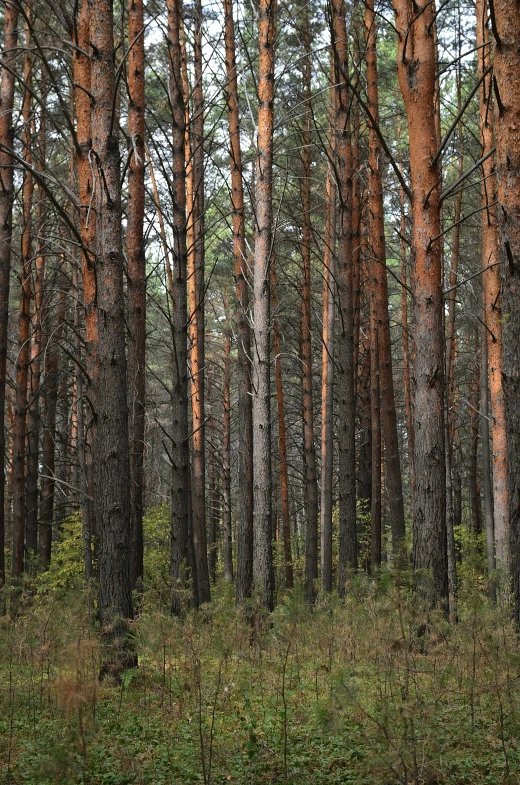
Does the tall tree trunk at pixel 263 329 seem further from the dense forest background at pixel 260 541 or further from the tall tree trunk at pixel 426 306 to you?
the tall tree trunk at pixel 426 306

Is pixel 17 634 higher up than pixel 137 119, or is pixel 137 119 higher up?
pixel 137 119

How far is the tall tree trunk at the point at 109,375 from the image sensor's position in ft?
19.0

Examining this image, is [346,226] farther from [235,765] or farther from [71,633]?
[235,765]

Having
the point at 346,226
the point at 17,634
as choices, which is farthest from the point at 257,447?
the point at 346,226

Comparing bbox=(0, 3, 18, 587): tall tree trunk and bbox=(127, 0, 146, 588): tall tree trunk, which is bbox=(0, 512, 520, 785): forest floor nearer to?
bbox=(127, 0, 146, 588): tall tree trunk

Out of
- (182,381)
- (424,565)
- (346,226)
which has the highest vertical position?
(346,226)

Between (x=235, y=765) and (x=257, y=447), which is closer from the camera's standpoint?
(x=235, y=765)

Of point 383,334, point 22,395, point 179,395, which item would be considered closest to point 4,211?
point 22,395

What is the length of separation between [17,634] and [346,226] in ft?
25.7

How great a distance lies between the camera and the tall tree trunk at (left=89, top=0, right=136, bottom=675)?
5781 mm

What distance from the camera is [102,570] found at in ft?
19.1

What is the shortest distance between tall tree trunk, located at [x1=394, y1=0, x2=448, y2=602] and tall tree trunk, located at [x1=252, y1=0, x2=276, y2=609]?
2323mm

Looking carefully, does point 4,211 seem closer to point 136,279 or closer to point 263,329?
point 136,279

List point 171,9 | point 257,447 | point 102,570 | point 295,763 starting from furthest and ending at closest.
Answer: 1. point 171,9
2. point 257,447
3. point 102,570
4. point 295,763
